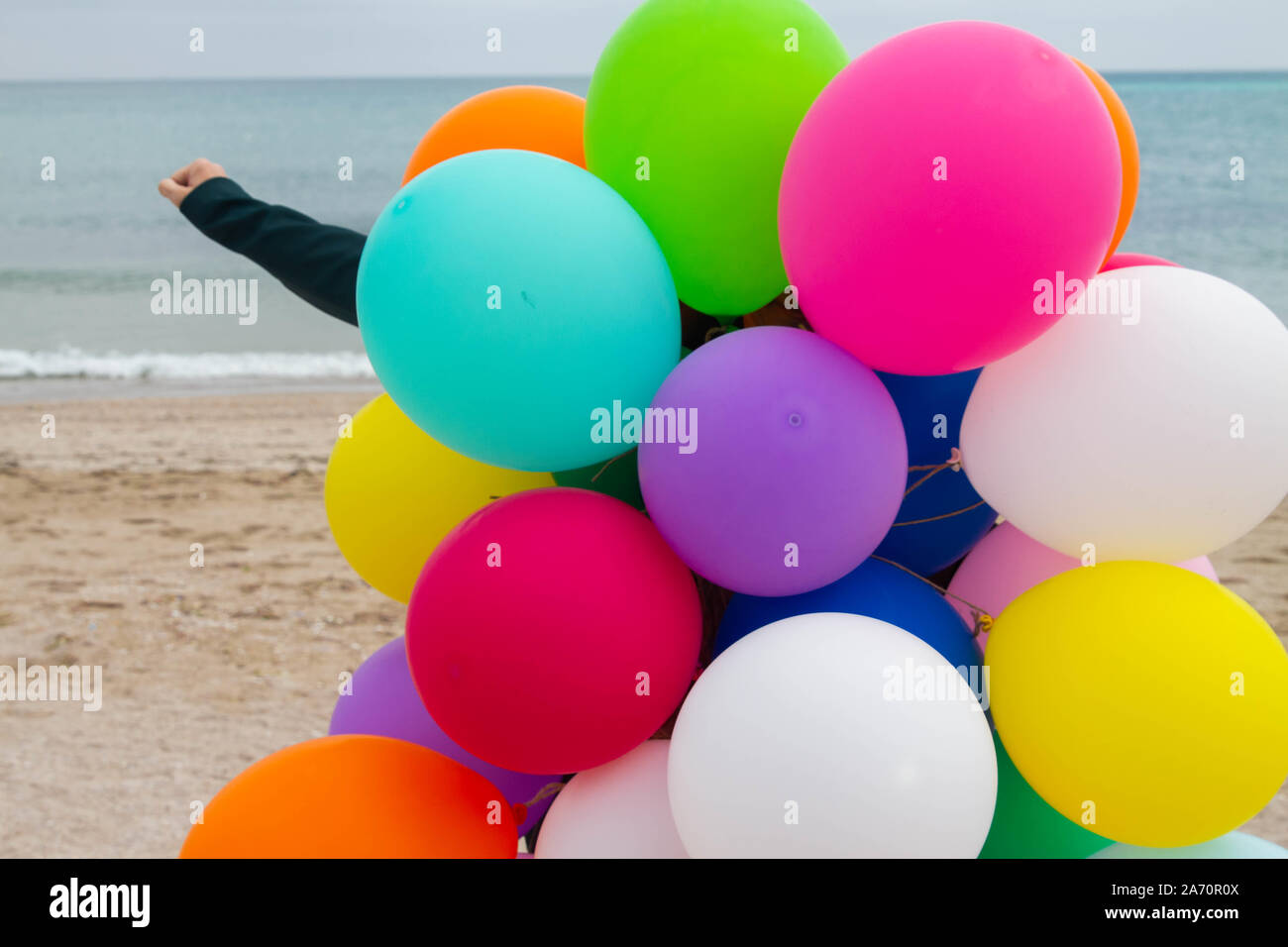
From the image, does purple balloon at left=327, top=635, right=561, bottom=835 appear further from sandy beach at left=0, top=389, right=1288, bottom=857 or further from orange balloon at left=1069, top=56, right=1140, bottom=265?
sandy beach at left=0, top=389, right=1288, bottom=857

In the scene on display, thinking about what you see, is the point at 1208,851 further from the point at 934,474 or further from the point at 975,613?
the point at 934,474

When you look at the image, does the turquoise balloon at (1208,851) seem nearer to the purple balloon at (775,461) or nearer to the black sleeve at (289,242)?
the purple balloon at (775,461)

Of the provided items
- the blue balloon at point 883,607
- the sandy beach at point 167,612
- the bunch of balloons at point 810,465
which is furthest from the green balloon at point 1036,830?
the sandy beach at point 167,612

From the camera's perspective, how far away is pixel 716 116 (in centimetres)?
129

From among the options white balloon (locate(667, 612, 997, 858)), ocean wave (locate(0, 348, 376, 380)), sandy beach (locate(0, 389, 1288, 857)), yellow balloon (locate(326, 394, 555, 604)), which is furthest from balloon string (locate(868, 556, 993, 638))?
ocean wave (locate(0, 348, 376, 380))

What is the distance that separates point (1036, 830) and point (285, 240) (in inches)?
61.1

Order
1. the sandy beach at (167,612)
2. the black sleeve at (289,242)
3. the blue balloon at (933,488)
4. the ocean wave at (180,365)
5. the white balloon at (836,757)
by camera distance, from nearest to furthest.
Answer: the white balloon at (836,757) → the blue balloon at (933,488) → the black sleeve at (289,242) → the sandy beach at (167,612) → the ocean wave at (180,365)

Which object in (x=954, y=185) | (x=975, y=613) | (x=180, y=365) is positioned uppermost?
(x=954, y=185)

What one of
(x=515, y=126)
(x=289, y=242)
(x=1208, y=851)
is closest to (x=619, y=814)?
(x=1208, y=851)

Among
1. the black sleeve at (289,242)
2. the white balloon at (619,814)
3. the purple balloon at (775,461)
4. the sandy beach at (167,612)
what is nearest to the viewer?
the purple balloon at (775,461)

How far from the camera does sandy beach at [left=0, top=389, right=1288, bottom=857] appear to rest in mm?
3275

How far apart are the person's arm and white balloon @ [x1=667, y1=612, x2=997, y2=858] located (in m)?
1.05

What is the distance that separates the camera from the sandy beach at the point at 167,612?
328 cm

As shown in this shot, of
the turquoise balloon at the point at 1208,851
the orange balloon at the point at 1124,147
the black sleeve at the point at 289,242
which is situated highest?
the orange balloon at the point at 1124,147
